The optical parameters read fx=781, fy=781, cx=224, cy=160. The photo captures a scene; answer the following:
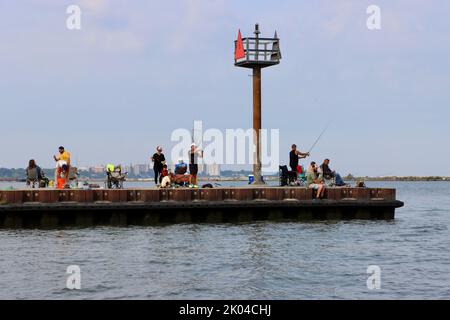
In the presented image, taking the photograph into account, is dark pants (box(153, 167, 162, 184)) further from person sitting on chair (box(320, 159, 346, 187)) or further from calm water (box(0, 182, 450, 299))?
person sitting on chair (box(320, 159, 346, 187))

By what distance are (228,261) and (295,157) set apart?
40.0ft

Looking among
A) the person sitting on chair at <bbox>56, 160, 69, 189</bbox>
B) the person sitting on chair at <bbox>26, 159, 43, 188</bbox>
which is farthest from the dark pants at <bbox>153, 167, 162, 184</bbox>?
the person sitting on chair at <bbox>26, 159, 43, 188</bbox>

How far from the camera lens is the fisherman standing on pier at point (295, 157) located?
3186 centimetres

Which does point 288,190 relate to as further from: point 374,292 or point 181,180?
point 374,292

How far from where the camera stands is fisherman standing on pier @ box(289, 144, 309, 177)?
31.9 m

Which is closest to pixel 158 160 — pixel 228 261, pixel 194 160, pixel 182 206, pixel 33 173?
pixel 194 160

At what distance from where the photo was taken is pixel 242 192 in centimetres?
2922

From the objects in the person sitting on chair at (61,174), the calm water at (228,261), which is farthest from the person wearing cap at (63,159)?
the calm water at (228,261)

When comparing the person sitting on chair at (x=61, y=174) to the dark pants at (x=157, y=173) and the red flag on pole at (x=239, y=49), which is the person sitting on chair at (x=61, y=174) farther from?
the red flag on pole at (x=239, y=49)

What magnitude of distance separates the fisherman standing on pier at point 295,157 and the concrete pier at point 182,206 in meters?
2.48

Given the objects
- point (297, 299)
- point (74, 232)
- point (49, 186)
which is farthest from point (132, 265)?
point (49, 186)

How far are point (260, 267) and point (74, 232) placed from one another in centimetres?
896

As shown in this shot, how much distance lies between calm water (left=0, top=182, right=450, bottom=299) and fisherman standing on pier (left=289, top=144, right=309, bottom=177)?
141 inches

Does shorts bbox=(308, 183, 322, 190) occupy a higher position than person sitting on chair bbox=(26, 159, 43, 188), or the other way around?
person sitting on chair bbox=(26, 159, 43, 188)
